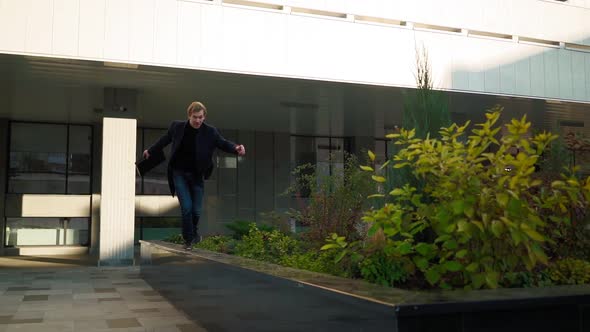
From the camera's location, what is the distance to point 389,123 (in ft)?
75.3

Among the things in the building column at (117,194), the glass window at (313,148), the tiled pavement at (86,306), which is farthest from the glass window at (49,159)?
the tiled pavement at (86,306)

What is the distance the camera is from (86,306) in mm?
7281

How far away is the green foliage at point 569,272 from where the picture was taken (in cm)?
372

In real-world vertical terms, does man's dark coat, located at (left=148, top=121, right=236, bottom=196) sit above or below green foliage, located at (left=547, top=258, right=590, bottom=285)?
above

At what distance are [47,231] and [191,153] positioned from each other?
59.4 feet

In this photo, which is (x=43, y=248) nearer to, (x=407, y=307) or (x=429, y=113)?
(x=429, y=113)

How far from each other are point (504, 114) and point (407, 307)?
18.8 meters

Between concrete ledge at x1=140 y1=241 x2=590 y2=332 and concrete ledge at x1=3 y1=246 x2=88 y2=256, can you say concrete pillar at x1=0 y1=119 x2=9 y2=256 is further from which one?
concrete ledge at x1=140 y1=241 x2=590 y2=332

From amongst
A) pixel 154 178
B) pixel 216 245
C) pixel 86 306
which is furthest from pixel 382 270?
pixel 154 178

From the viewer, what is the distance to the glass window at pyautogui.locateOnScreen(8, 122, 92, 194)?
891 inches

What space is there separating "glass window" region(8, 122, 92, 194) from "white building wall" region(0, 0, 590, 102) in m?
12.0

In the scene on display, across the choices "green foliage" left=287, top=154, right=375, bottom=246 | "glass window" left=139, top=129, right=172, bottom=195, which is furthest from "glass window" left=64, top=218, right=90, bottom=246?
"green foliage" left=287, top=154, right=375, bottom=246

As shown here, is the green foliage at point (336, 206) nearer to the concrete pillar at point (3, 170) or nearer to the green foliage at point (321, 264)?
the green foliage at point (321, 264)

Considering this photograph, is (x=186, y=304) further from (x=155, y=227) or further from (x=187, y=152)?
(x=155, y=227)
